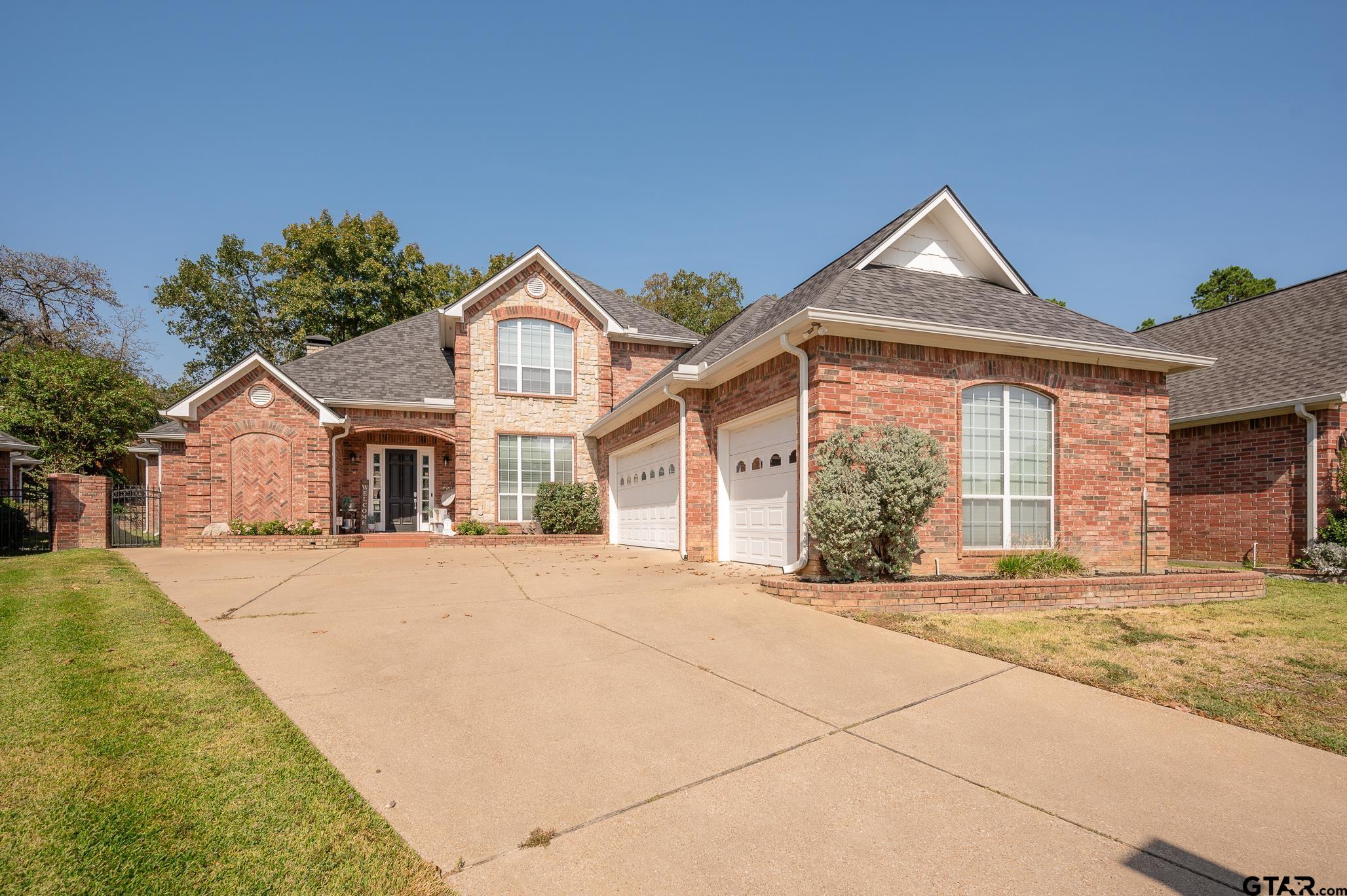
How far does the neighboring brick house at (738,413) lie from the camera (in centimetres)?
957

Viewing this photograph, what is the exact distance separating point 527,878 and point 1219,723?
4.45 m

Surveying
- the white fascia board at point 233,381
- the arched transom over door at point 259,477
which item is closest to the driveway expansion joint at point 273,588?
the arched transom over door at point 259,477

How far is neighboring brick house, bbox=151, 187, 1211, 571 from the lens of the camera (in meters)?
9.57

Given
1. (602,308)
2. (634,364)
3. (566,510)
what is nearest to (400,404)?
(566,510)

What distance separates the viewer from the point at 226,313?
36906 millimetres

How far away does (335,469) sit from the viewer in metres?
18.5

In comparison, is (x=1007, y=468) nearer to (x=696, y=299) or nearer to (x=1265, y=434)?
(x=1265, y=434)

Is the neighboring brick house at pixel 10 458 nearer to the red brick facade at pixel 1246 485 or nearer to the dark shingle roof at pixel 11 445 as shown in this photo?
the dark shingle roof at pixel 11 445

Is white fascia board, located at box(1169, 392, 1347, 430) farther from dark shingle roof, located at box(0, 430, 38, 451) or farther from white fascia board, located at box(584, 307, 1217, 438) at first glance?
dark shingle roof, located at box(0, 430, 38, 451)

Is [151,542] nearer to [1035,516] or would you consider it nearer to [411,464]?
[411,464]

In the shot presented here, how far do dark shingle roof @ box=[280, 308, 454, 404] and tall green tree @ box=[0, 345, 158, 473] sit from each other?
12.7m

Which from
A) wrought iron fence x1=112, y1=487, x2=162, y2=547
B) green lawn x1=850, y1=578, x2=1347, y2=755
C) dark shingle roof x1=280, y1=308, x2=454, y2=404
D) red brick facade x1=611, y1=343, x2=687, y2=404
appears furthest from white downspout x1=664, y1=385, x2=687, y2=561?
wrought iron fence x1=112, y1=487, x2=162, y2=547

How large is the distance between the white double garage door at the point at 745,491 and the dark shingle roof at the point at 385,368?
26.5ft

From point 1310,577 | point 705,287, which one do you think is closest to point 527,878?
point 1310,577
